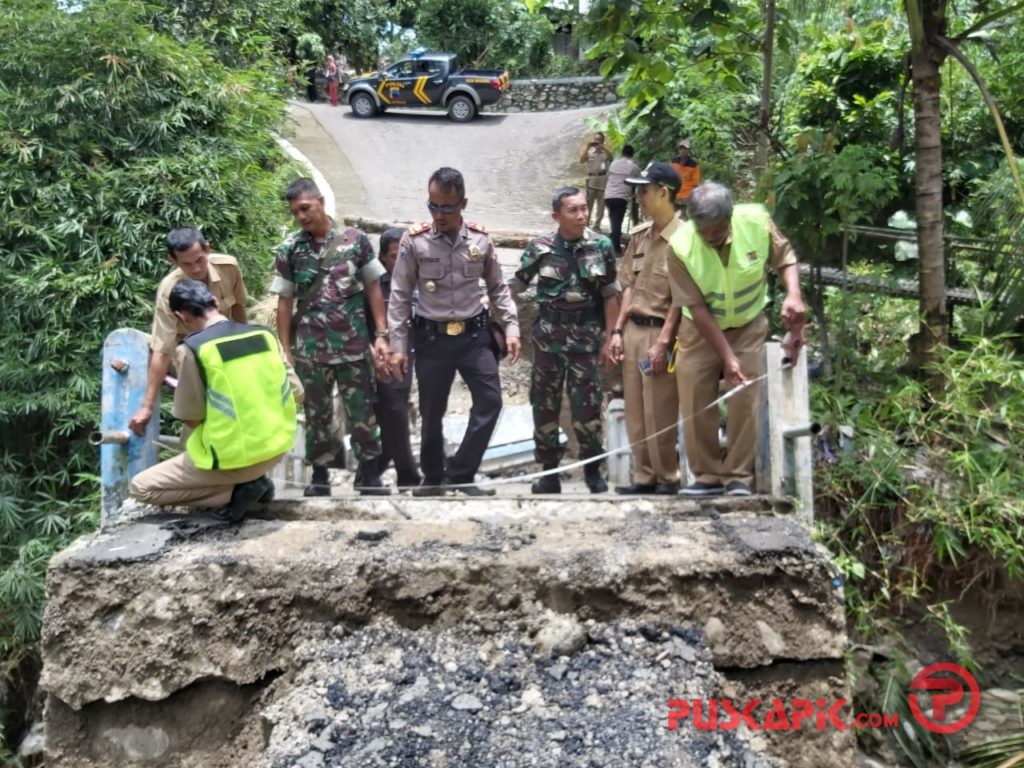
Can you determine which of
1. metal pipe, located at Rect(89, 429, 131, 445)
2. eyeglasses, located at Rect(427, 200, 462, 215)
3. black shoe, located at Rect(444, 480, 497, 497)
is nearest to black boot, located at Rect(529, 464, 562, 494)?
black shoe, located at Rect(444, 480, 497, 497)

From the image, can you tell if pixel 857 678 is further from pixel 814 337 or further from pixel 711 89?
pixel 711 89

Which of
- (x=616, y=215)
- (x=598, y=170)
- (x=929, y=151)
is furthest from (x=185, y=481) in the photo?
(x=598, y=170)

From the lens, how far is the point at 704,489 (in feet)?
15.2

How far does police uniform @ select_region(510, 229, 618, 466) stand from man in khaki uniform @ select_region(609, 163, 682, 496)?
0.14 meters

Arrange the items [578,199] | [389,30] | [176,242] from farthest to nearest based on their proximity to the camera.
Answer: [389,30] < [578,199] < [176,242]

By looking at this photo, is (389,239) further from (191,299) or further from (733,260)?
(733,260)

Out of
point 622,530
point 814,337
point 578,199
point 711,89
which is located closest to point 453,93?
Result: point 711,89

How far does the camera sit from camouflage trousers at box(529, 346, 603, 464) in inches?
203

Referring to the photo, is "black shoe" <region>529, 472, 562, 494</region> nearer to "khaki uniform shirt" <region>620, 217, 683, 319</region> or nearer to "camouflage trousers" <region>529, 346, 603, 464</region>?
"camouflage trousers" <region>529, 346, 603, 464</region>

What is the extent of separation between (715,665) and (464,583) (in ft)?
3.18

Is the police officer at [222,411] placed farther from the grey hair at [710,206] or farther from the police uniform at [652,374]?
the grey hair at [710,206]

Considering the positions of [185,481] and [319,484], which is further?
[319,484]

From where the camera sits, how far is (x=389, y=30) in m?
25.9

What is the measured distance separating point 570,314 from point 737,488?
121 centimetres
